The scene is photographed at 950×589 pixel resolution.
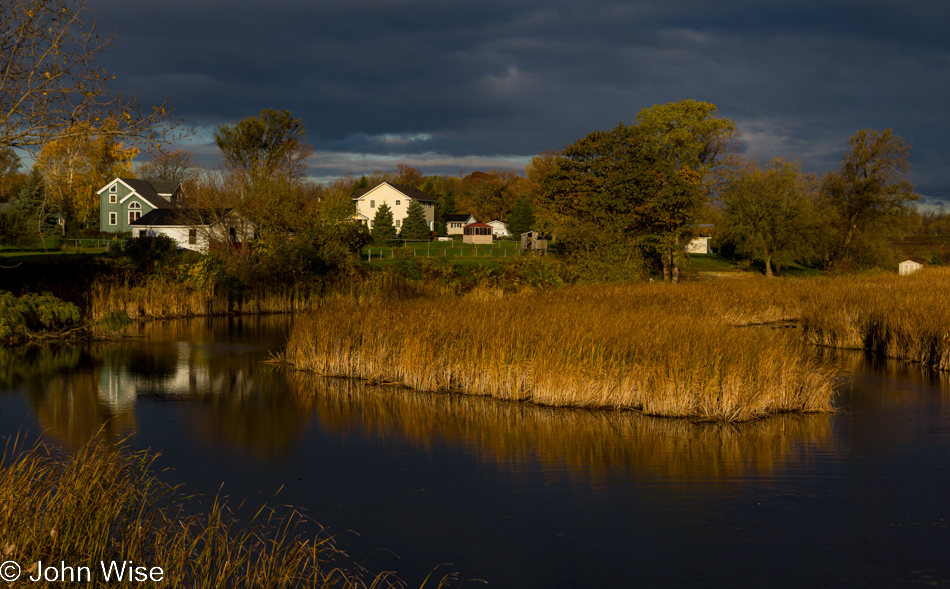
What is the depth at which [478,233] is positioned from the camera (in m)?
87.2

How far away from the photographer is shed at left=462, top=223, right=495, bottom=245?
83250 mm

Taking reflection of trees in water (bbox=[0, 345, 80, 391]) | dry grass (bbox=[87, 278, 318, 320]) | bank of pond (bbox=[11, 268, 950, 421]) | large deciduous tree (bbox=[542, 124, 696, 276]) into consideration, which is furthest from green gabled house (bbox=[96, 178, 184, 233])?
reflection of trees in water (bbox=[0, 345, 80, 391])

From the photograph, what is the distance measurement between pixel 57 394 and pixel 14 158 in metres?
4.56

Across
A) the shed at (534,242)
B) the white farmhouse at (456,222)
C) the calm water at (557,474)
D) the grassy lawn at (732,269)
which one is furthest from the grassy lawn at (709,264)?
the calm water at (557,474)

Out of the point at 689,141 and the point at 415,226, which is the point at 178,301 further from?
the point at 415,226

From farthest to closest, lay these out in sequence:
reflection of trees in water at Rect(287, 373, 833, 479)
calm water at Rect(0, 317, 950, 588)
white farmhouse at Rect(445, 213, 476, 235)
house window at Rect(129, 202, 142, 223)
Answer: white farmhouse at Rect(445, 213, 476, 235), house window at Rect(129, 202, 142, 223), reflection of trees in water at Rect(287, 373, 833, 479), calm water at Rect(0, 317, 950, 588)

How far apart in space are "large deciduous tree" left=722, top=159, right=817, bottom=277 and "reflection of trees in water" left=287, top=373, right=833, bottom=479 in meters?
41.4

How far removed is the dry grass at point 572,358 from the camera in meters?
12.1

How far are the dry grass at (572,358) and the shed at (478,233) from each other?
2587 inches

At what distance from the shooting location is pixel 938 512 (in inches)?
Result: 323

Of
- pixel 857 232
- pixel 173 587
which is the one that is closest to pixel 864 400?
pixel 173 587

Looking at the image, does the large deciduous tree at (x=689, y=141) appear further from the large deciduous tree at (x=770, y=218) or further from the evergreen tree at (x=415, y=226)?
the evergreen tree at (x=415, y=226)

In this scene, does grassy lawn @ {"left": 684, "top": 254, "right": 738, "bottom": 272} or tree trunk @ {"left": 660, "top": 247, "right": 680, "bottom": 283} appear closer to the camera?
Result: tree trunk @ {"left": 660, "top": 247, "right": 680, "bottom": 283}

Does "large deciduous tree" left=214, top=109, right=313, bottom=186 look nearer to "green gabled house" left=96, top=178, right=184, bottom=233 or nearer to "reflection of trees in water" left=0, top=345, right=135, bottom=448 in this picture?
"green gabled house" left=96, top=178, right=184, bottom=233
